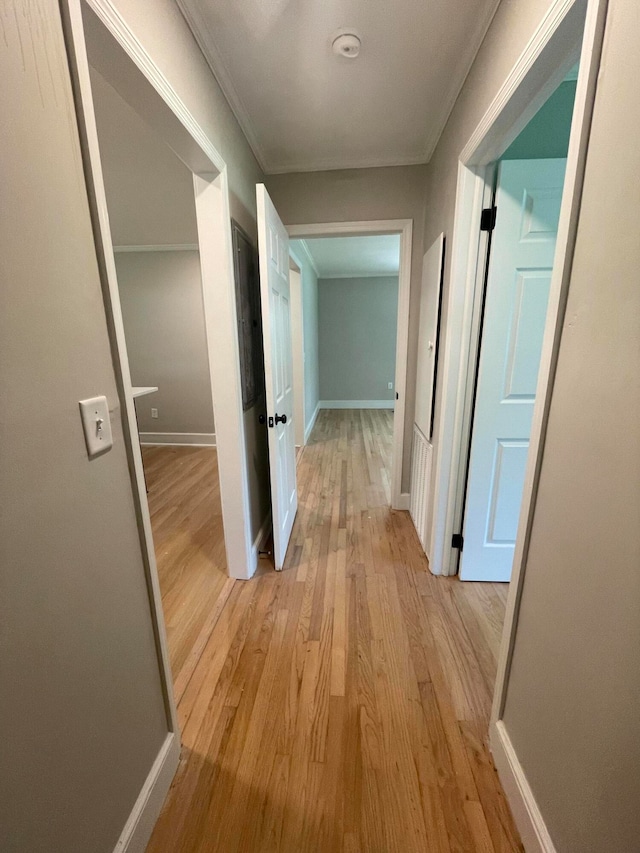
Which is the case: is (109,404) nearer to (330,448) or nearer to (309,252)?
(330,448)

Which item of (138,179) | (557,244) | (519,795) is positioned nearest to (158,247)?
A: (138,179)

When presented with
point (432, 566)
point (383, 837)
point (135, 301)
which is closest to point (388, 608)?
point (432, 566)

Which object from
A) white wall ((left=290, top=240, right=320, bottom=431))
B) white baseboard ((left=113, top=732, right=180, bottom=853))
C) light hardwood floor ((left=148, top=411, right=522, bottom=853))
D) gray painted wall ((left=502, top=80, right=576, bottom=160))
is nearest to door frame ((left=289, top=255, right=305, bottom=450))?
white wall ((left=290, top=240, right=320, bottom=431))

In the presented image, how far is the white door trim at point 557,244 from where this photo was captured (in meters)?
0.76

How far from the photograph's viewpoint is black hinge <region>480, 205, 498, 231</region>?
1.53 metres

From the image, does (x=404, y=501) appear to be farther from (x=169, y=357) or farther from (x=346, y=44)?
(x=169, y=357)

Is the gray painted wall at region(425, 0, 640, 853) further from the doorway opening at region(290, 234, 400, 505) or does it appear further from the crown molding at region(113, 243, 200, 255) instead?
the doorway opening at region(290, 234, 400, 505)

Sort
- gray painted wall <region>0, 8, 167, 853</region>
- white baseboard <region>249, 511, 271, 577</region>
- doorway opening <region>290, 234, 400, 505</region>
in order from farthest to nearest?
doorway opening <region>290, 234, 400, 505</region>
white baseboard <region>249, 511, 271, 577</region>
gray painted wall <region>0, 8, 167, 853</region>

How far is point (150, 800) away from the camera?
964mm

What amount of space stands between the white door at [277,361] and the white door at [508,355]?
103 cm

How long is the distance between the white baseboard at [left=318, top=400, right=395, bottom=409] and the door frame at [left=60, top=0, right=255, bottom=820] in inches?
194

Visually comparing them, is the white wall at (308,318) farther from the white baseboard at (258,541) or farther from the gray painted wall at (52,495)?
the gray painted wall at (52,495)

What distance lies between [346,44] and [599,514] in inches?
72.3

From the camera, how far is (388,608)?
5.81 ft
